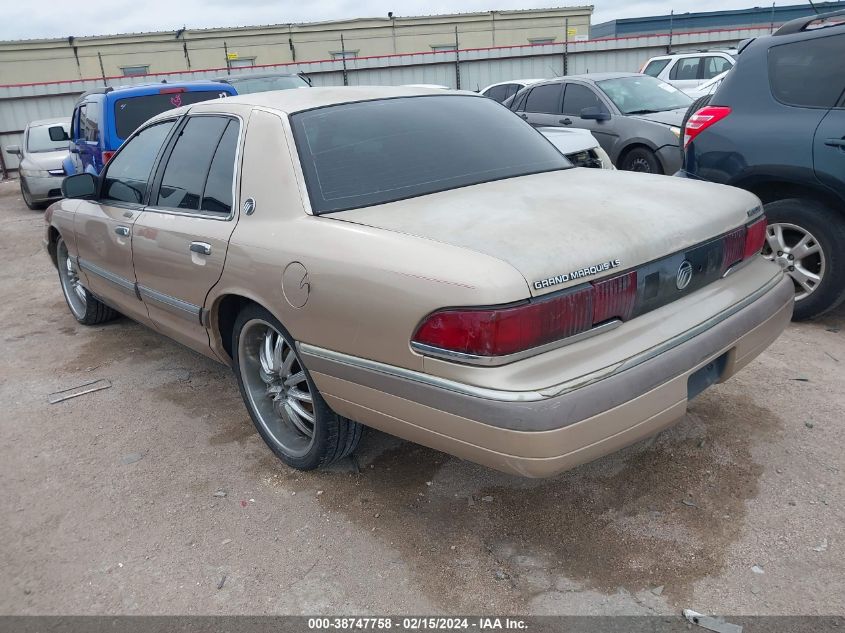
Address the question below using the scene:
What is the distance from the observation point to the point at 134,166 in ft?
13.7

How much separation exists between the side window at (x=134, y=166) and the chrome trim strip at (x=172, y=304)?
1.76 feet

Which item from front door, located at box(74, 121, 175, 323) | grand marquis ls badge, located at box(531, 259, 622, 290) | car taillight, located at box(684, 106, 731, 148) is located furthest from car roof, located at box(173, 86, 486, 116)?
car taillight, located at box(684, 106, 731, 148)

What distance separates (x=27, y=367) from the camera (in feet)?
15.9

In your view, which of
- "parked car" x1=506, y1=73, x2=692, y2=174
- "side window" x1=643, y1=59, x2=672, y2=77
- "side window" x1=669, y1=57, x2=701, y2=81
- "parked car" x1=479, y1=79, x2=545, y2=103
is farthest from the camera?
"side window" x1=643, y1=59, x2=672, y2=77

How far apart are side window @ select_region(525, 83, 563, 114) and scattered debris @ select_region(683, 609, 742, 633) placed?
8168mm

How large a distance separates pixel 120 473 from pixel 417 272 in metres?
2.02

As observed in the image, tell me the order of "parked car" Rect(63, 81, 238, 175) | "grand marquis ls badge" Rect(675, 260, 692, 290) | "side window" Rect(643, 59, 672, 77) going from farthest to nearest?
"side window" Rect(643, 59, 672, 77), "parked car" Rect(63, 81, 238, 175), "grand marquis ls badge" Rect(675, 260, 692, 290)

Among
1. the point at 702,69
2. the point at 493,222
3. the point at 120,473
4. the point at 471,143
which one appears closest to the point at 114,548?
the point at 120,473

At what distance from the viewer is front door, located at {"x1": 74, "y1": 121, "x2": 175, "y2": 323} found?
13.1ft

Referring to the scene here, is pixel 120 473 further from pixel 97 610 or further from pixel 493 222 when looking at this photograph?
pixel 493 222

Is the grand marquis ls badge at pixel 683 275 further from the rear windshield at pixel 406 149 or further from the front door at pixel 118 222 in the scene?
the front door at pixel 118 222

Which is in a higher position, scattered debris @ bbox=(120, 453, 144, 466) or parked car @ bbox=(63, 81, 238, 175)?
parked car @ bbox=(63, 81, 238, 175)

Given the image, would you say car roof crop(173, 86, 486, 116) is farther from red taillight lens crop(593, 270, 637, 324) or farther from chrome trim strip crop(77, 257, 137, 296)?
red taillight lens crop(593, 270, 637, 324)

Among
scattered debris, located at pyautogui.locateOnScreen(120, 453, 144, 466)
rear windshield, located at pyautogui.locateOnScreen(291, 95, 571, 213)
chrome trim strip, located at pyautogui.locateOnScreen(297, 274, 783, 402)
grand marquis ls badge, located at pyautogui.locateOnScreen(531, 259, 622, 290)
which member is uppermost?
rear windshield, located at pyautogui.locateOnScreen(291, 95, 571, 213)
